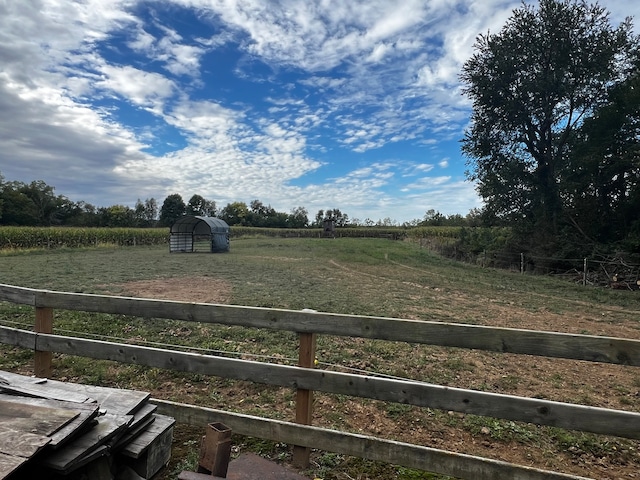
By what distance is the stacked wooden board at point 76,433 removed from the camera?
164 cm

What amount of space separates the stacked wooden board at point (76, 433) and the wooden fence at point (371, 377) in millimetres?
465

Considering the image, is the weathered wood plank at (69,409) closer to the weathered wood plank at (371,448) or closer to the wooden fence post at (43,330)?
the weathered wood plank at (371,448)

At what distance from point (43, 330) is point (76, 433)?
1.89m

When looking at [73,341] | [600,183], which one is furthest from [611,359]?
[600,183]

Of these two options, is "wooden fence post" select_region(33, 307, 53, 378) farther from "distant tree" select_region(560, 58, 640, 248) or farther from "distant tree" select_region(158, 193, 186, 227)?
"distant tree" select_region(158, 193, 186, 227)

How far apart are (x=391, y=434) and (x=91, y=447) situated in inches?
104

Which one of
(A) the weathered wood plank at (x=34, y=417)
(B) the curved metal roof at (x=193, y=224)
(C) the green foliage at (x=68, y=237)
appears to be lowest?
(C) the green foliage at (x=68, y=237)

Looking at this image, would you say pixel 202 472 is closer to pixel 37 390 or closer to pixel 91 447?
pixel 91 447

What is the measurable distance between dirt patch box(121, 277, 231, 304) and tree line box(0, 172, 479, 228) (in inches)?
1079

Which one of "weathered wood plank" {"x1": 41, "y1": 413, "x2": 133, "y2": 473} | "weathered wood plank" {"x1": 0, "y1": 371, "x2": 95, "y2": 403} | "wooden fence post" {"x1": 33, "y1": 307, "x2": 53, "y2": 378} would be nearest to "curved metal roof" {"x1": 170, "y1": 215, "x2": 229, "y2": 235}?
"wooden fence post" {"x1": 33, "y1": 307, "x2": 53, "y2": 378}

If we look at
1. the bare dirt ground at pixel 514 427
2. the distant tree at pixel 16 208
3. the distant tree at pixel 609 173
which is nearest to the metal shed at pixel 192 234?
the distant tree at pixel 609 173

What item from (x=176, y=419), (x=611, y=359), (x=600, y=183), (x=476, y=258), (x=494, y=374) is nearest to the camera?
(x=611, y=359)

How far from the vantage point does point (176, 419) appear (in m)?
2.76

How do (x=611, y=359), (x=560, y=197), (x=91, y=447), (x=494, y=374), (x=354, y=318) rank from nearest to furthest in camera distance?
(x=91, y=447), (x=611, y=359), (x=354, y=318), (x=494, y=374), (x=560, y=197)
